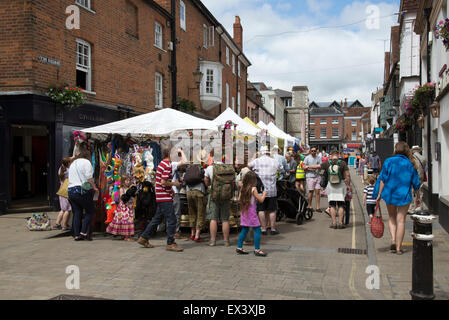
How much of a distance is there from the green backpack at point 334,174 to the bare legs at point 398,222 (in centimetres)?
217

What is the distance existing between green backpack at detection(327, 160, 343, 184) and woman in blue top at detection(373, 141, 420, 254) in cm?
212

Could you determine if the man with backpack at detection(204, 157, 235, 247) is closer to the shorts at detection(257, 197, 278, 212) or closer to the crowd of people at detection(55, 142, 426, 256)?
the crowd of people at detection(55, 142, 426, 256)


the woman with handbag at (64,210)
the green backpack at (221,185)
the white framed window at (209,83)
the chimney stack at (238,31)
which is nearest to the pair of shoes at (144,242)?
the green backpack at (221,185)

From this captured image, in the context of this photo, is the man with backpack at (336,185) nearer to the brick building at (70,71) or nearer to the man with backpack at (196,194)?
the man with backpack at (196,194)

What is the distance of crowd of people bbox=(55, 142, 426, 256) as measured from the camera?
22.2 ft

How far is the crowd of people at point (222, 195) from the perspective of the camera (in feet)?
22.2

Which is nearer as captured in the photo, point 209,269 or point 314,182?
point 209,269

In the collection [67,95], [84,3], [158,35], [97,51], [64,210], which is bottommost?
[64,210]

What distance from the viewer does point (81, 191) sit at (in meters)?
8.02

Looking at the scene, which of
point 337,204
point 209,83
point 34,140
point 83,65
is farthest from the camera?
point 209,83

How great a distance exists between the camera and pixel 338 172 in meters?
9.12

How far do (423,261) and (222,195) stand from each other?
13.0ft

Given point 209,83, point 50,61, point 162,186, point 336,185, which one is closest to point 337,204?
point 336,185

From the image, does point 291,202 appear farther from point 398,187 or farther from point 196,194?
point 398,187
